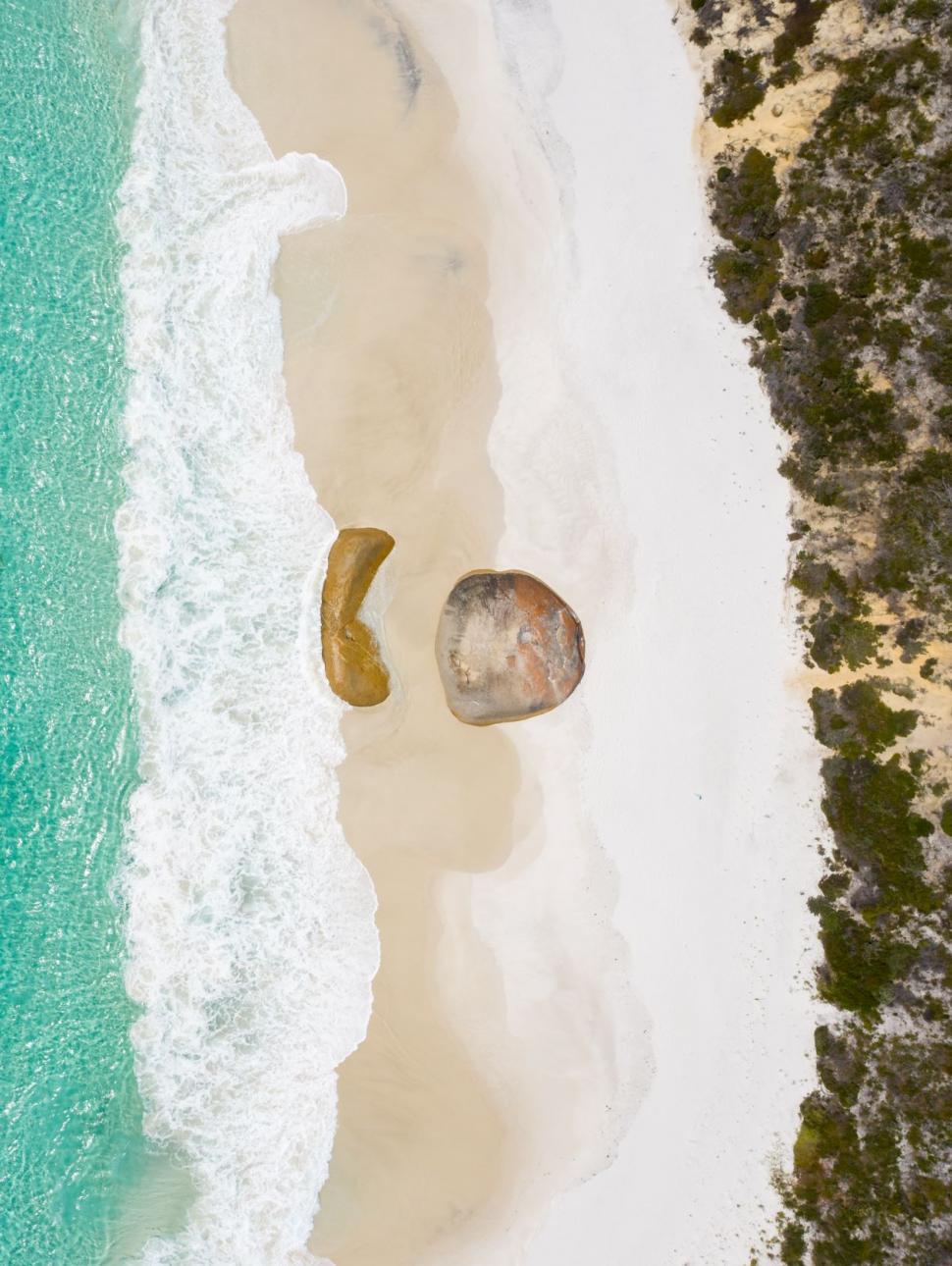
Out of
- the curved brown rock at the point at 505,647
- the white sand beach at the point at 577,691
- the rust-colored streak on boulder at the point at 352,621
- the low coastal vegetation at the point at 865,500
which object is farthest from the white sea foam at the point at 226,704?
the low coastal vegetation at the point at 865,500

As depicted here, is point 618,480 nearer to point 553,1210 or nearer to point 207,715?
point 207,715

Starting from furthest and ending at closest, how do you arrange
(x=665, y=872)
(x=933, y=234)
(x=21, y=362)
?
(x=21, y=362), (x=665, y=872), (x=933, y=234)

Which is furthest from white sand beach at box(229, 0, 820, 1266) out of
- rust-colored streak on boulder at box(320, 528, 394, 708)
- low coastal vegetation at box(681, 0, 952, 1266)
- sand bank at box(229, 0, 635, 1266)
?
low coastal vegetation at box(681, 0, 952, 1266)

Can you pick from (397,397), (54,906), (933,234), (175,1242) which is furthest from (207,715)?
(933,234)

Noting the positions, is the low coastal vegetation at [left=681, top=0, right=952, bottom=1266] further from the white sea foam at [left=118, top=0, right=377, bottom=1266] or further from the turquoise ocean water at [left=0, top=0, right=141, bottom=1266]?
the turquoise ocean water at [left=0, top=0, right=141, bottom=1266]

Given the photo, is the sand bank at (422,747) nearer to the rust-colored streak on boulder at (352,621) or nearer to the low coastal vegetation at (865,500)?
the rust-colored streak on boulder at (352,621)
